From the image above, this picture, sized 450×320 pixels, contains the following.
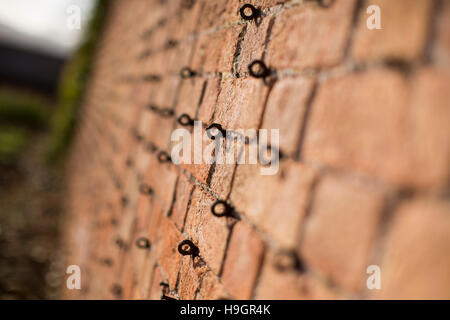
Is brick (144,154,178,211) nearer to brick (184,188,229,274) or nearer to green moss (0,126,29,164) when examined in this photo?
brick (184,188,229,274)

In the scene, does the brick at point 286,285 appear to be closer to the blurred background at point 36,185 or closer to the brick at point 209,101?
the brick at point 209,101

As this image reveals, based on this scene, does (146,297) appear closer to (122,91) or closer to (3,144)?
(122,91)

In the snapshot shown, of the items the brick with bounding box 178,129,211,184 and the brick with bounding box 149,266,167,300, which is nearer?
the brick with bounding box 178,129,211,184

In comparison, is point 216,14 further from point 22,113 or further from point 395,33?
point 22,113

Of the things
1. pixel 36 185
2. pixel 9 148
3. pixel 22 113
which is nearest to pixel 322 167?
pixel 36 185

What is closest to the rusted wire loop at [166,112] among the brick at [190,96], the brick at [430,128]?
the brick at [190,96]

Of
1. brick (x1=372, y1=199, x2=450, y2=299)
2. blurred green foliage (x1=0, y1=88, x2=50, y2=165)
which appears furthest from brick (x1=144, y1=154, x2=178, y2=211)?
blurred green foliage (x1=0, y1=88, x2=50, y2=165)
